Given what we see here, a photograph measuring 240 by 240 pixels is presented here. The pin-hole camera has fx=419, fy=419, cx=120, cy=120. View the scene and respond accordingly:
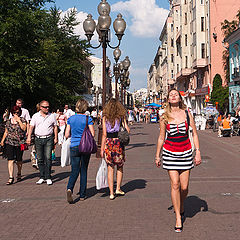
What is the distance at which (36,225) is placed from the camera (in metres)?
5.44

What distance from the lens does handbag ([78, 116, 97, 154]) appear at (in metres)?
6.97

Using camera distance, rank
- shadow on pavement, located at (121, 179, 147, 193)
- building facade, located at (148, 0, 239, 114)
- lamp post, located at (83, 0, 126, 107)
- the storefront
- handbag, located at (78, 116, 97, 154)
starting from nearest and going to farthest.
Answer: handbag, located at (78, 116, 97, 154), shadow on pavement, located at (121, 179, 147, 193), lamp post, located at (83, 0, 126, 107), building facade, located at (148, 0, 239, 114), the storefront

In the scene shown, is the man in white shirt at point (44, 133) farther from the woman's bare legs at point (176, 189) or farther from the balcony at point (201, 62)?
the balcony at point (201, 62)

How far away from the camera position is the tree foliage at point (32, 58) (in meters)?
23.4

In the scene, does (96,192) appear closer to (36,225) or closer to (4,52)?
(36,225)

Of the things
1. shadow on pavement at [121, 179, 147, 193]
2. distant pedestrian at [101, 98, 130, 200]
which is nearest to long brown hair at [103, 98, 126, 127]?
distant pedestrian at [101, 98, 130, 200]

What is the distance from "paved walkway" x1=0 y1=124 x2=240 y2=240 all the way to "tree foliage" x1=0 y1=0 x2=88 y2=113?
14.5 m

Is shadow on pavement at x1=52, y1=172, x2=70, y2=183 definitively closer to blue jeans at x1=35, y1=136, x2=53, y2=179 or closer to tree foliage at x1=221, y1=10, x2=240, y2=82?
blue jeans at x1=35, y1=136, x2=53, y2=179

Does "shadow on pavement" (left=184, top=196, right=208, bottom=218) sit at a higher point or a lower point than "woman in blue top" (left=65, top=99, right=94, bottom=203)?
lower

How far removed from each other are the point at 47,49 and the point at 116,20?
14139mm

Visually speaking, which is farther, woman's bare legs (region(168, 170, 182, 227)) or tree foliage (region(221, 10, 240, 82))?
tree foliage (region(221, 10, 240, 82))

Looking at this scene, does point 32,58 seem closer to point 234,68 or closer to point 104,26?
point 104,26

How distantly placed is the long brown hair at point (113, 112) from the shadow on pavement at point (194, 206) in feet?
5.93

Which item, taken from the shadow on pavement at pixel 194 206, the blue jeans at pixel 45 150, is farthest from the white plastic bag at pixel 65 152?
the shadow on pavement at pixel 194 206
